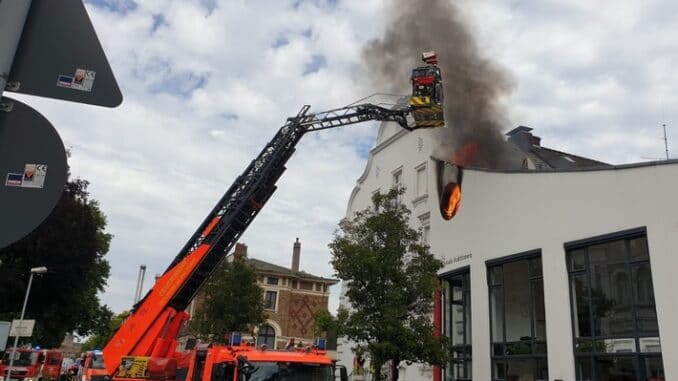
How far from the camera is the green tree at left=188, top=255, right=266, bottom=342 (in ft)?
99.1

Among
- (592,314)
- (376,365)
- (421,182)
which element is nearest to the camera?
(592,314)

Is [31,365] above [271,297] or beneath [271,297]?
beneath

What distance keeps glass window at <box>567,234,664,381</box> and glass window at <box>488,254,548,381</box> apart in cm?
147

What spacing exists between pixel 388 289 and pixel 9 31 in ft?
55.0

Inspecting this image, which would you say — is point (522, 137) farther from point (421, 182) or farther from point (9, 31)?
point (9, 31)

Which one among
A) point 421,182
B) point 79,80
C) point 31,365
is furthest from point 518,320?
point 31,365

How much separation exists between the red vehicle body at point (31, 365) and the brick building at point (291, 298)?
68.0ft

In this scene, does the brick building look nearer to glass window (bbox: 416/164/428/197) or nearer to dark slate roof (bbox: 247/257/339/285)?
dark slate roof (bbox: 247/257/339/285)

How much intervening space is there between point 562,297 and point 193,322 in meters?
21.1

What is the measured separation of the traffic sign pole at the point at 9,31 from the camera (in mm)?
2258

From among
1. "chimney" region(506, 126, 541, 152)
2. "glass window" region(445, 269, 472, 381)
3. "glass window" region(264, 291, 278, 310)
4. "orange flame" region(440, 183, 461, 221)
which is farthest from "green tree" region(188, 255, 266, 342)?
"glass window" region(264, 291, 278, 310)

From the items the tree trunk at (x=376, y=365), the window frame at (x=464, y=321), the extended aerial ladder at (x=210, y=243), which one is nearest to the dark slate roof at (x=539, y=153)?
the window frame at (x=464, y=321)

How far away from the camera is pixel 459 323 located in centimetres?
2259

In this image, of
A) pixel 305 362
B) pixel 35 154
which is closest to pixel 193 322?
pixel 305 362
